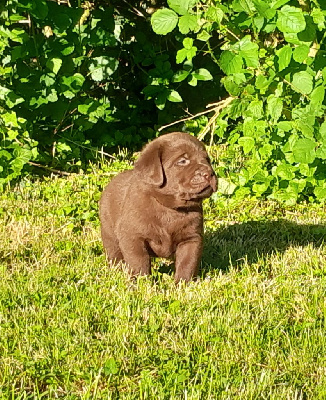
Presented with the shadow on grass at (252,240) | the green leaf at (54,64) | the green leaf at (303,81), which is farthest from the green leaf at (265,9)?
the green leaf at (54,64)

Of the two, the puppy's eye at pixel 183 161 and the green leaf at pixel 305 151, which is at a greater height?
the puppy's eye at pixel 183 161

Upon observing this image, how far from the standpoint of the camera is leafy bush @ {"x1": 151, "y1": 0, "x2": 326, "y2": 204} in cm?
625

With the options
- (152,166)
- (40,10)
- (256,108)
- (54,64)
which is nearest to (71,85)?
(54,64)

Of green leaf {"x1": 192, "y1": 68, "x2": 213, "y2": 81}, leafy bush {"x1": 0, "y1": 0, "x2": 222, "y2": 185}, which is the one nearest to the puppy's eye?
leafy bush {"x1": 0, "y1": 0, "x2": 222, "y2": 185}

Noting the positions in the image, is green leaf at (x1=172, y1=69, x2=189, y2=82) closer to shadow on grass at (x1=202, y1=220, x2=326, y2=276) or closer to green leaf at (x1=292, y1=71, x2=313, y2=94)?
green leaf at (x1=292, y1=71, x2=313, y2=94)

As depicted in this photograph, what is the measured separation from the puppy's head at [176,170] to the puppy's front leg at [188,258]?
0.92 feet

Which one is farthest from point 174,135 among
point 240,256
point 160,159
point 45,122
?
point 45,122

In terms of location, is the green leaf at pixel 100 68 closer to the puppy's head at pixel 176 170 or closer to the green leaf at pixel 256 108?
the green leaf at pixel 256 108

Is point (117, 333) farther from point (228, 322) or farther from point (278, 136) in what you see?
point (278, 136)

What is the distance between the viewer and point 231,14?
7012mm

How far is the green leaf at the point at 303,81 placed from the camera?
21.1 feet

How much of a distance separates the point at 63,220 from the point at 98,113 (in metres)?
2.13

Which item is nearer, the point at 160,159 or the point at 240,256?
the point at 160,159

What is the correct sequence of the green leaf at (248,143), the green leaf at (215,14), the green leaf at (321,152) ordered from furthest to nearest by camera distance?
the green leaf at (248,143) → the green leaf at (215,14) → the green leaf at (321,152)
